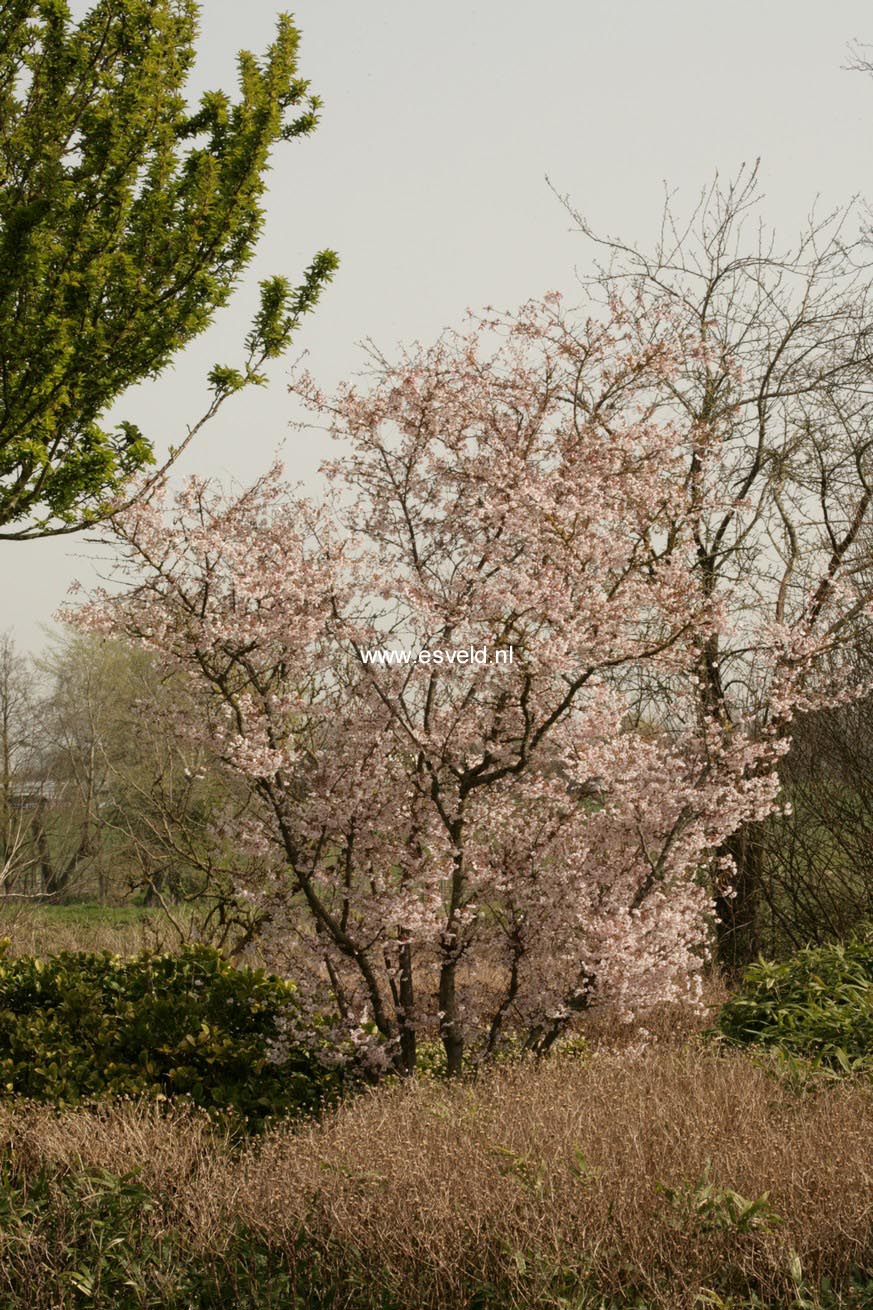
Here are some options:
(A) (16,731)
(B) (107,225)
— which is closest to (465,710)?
(B) (107,225)

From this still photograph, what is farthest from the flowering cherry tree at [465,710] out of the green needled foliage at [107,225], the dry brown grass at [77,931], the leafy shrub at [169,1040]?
the dry brown grass at [77,931]

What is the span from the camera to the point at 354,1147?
475cm

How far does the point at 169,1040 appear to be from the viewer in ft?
22.9

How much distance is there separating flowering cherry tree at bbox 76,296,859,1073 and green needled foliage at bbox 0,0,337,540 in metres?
2.44

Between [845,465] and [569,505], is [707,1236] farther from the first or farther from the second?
[845,465]

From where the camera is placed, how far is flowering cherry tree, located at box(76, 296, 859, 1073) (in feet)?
20.6

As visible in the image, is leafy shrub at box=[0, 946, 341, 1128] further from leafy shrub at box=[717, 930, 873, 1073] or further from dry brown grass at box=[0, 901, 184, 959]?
dry brown grass at box=[0, 901, 184, 959]

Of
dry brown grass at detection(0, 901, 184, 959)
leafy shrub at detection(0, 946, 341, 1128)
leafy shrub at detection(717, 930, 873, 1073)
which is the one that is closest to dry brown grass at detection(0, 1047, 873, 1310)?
leafy shrub at detection(717, 930, 873, 1073)

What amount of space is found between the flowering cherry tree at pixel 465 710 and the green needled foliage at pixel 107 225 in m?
2.44

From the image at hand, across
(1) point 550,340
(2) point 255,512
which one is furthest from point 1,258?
(1) point 550,340

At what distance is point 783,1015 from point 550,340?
15.5 feet

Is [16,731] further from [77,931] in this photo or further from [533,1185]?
[533,1185]

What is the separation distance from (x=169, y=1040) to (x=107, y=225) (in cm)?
595

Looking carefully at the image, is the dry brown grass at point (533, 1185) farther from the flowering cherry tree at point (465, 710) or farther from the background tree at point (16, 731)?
the background tree at point (16, 731)
